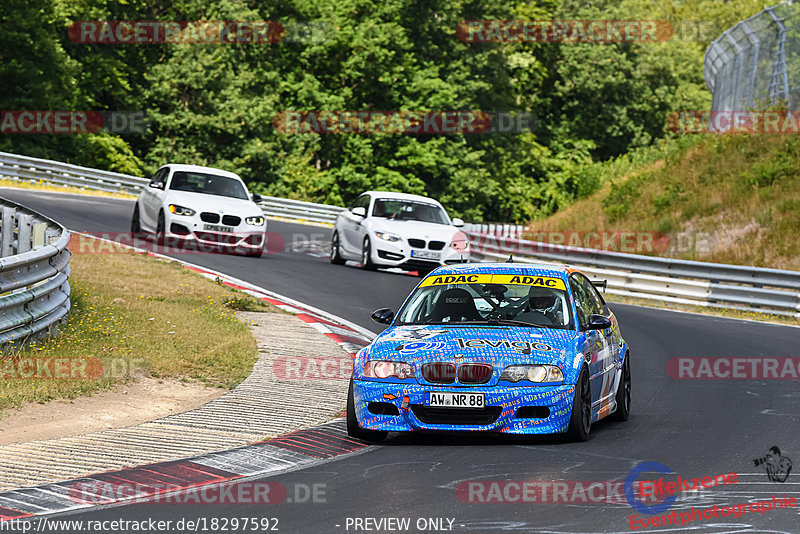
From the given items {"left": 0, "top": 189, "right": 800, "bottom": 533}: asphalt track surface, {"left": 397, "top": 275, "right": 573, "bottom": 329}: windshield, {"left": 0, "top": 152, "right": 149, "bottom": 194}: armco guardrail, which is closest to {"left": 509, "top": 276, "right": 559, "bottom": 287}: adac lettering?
{"left": 397, "top": 275, "right": 573, "bottom": 329}: windshield

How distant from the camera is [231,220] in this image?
24.5 m

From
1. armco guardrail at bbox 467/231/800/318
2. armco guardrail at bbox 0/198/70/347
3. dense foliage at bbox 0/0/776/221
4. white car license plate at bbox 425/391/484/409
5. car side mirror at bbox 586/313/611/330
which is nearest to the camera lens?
white car license plate at bbox 425/391/484/409

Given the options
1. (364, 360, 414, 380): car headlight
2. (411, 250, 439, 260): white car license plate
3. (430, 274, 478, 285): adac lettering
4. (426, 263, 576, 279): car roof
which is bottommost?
(411, 250, 439, 260): white car license plate

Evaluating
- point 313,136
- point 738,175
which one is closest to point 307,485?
point 738,175

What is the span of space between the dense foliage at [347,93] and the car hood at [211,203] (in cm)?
1890

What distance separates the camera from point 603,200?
3641cm

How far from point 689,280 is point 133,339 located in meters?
14.2

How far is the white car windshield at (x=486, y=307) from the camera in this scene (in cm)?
1036

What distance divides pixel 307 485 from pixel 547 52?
65575 mm

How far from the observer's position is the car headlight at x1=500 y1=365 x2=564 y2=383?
934cm

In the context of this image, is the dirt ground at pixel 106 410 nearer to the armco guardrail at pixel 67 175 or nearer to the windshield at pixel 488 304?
the windshield at pixel 488 304

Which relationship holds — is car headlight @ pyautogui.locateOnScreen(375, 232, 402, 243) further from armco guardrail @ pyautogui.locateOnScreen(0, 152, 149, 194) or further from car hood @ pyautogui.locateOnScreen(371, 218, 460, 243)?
armco guardrail @ pyautogui.locateOnScreen(0, 152, 149, 194)

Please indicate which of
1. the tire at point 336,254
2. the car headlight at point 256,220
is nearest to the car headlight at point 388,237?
the tire at point 336,254

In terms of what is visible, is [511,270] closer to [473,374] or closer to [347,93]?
[473,374]
